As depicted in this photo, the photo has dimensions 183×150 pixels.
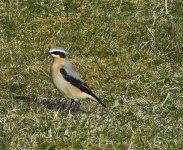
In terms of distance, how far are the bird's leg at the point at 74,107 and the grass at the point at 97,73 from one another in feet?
0.39

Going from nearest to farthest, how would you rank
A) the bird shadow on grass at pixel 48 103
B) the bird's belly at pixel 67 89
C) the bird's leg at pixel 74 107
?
the bird's belly at pixel 67 89 → the bird's leg at pixel 74 107 → the bird shadow on grass at pixel 48 103

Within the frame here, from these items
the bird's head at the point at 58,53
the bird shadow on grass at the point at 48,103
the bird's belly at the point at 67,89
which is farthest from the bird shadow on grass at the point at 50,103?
the bird's head at the point at 58,53

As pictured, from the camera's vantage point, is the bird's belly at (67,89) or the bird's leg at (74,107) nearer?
the bird's belly at (67,89)

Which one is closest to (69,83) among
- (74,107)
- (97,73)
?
(74,107)

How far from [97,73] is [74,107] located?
4.58 feet

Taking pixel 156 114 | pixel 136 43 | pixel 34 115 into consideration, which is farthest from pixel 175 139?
pixel 136 43

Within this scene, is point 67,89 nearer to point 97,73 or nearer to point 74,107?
point 74,107

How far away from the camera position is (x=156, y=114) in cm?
1032

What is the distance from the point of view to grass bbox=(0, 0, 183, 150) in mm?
8969

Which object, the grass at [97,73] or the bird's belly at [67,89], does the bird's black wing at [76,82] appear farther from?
the grass at [97,73]

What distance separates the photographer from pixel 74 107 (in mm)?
10688

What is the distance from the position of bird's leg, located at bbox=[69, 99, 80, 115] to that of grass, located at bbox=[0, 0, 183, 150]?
0.12 meters

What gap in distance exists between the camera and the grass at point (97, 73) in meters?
8.97

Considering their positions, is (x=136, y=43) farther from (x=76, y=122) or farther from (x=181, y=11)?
(x=76, y=122)
